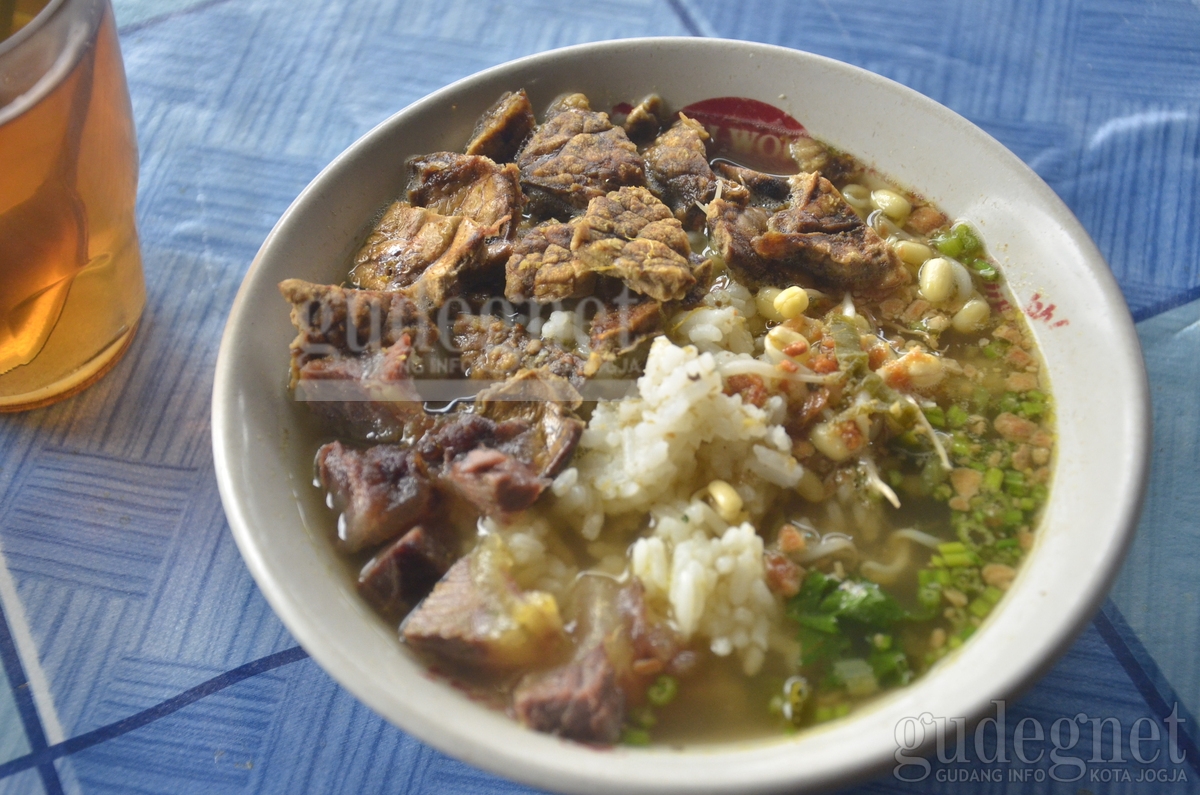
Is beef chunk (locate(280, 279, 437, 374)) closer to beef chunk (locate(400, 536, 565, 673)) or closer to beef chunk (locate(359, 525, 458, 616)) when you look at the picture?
beef chunk (locate(359, 525, 458, 616))

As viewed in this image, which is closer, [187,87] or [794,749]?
[794,749]

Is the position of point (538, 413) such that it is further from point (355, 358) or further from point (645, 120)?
point (645, 120)

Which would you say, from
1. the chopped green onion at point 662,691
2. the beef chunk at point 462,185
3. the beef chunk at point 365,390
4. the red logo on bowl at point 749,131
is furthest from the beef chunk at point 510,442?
the red logo on bowl at point 749,131

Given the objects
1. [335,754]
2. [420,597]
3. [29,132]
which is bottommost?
[335,754]

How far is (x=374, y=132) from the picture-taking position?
3014 millimetres

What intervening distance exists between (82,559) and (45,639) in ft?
0.83

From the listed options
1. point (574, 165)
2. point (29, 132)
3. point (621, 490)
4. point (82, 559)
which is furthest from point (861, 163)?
point (82, 559)

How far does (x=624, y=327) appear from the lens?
2.74 m

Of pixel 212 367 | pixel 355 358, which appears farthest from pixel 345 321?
pixel 212 367

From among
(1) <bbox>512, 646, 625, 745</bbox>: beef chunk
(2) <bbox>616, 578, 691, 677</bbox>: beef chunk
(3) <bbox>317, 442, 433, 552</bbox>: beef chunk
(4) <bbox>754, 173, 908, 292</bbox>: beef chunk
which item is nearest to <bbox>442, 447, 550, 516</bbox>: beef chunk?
(3) <bbox>317, 442, 433, 552</bbox>: beef chunk

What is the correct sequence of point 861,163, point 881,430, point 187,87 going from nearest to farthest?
1. point 881,430
2. point 861,163
3. point 187,87

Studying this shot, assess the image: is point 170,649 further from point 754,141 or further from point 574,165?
point 754,141

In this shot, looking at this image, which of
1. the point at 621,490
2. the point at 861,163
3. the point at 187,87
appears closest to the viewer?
the point at 621,490

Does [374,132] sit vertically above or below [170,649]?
above
